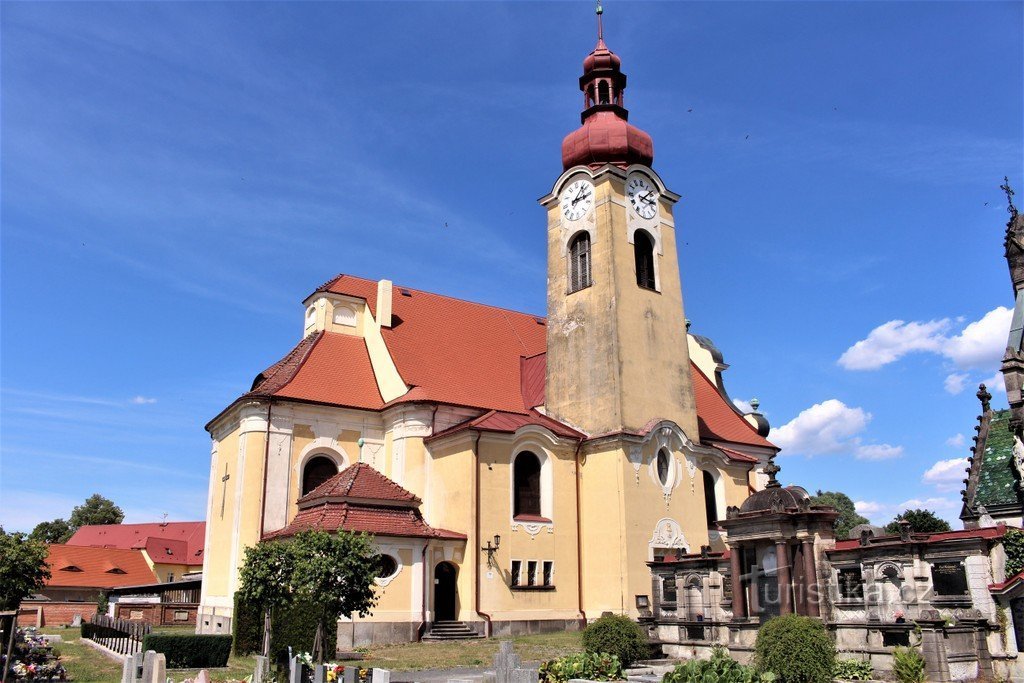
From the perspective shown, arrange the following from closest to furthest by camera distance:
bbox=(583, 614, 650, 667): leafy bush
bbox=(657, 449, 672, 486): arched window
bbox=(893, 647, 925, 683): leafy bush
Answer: bbox=(893, 647, 925, 683): leafy bush → bbox=(583, 614, 650, 667): leafy bush → bbox=(657, 449, 672, 486): arched window

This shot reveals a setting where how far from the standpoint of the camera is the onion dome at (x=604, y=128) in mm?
35281

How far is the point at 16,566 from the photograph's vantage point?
30625 millimetres

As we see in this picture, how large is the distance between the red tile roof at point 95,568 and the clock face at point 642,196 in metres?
47.5

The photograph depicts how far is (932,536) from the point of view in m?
17.8

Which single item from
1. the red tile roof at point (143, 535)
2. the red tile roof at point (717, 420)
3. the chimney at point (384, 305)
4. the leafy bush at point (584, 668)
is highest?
the chimney at point (384, 305)

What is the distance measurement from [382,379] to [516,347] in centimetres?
708

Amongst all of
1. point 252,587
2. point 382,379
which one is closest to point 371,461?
point 382,379

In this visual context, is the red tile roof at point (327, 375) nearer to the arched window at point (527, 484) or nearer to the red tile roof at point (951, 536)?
the arched window at point (527, 484)

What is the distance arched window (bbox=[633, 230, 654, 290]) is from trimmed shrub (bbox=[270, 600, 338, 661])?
1971 centimetres

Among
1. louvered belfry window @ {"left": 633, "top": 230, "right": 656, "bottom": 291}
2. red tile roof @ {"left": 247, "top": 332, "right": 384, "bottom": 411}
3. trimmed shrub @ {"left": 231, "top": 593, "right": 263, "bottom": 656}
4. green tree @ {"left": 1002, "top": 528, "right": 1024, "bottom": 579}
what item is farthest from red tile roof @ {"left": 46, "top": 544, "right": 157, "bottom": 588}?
green tree @ {"left": 1002, "top": 528, "right": 1024, "bottom": 579}

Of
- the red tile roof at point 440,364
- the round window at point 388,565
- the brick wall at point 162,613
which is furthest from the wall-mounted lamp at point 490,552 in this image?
the brick wall at point 162,613

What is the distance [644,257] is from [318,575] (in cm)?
2134

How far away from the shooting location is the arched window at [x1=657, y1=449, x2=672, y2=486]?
32.0 metres

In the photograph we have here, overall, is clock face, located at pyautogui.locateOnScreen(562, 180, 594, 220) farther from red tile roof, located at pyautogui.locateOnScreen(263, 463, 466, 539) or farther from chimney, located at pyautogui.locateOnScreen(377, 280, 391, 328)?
red tile roof, located at pyautogui.locateOnScreen(263, 463, 466, 539)
